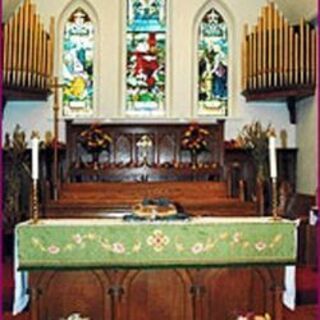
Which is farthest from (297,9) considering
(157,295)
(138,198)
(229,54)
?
(157,295)

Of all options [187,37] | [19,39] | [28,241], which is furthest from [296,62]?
[28,241]

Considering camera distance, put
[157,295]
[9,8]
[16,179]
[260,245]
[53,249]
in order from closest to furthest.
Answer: [53,249]
[260,245]
[157,295]
[16,179]
[9,8]

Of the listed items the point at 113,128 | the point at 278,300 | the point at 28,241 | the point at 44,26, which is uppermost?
the point at 44,26

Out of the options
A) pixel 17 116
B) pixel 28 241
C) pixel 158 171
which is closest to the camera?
pixel 28 241

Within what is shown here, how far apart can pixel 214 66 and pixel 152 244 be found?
6619mm

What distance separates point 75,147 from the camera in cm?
873

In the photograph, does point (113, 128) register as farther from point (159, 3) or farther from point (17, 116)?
point (159, 3)

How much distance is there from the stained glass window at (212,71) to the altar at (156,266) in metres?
6.19

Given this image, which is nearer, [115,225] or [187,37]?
[115,225]

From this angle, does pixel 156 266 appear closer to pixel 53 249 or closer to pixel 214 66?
pixel 53 249

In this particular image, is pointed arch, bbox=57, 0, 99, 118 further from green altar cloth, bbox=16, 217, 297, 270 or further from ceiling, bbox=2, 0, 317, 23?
green altar cloth, bbox=16, 217, 297, 270

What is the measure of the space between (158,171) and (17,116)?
262 cm

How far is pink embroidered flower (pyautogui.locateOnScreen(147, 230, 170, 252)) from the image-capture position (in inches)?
151

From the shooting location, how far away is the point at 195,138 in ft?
28.7
